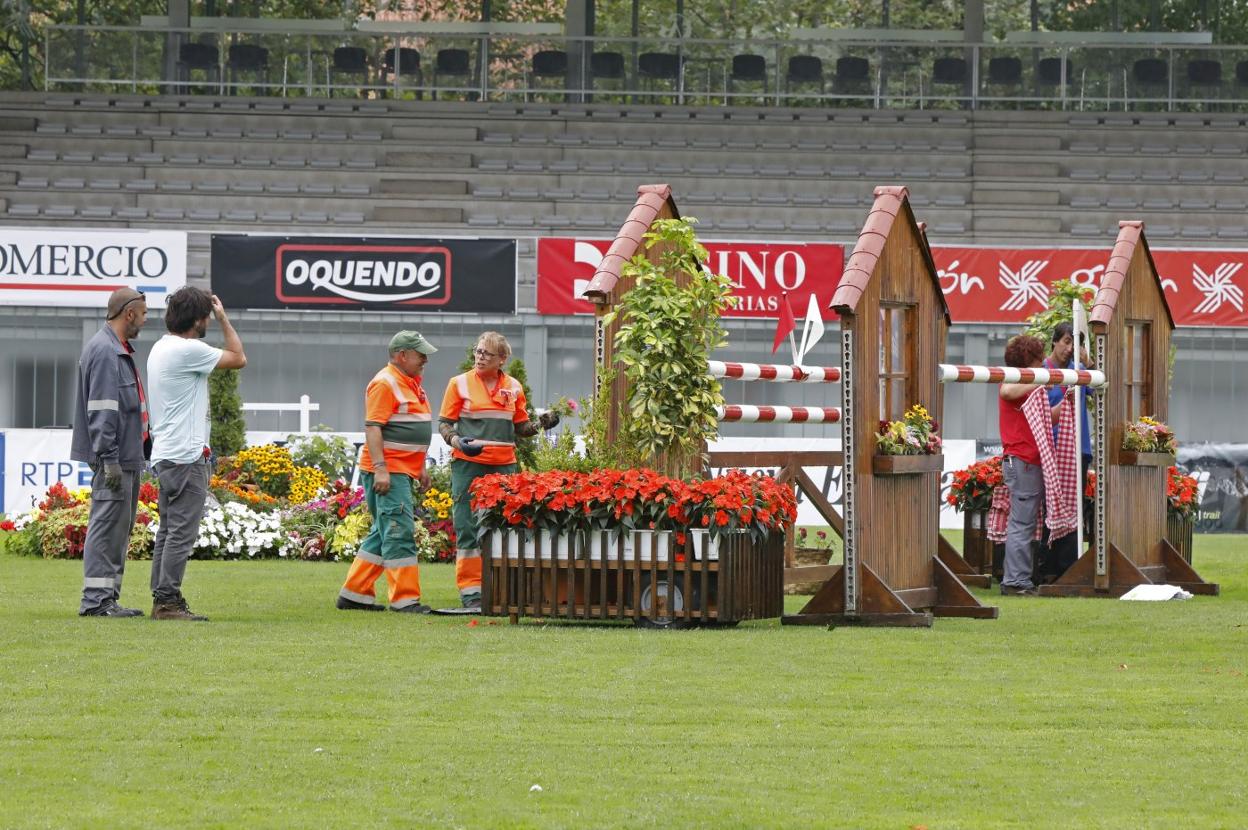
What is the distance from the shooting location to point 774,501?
10.7 meters

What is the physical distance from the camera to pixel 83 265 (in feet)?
88.8

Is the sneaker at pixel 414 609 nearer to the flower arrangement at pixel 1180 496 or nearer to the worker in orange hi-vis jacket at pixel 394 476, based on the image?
the worker in orange hi-vis jacket at pixel 394 476

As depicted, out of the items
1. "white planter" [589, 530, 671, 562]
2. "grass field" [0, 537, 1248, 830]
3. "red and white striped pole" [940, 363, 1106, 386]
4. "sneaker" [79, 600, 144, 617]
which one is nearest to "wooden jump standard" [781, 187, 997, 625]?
"red and white striped pole" [940, 363, 1106, 386]

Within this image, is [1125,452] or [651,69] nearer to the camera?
[1125,452]

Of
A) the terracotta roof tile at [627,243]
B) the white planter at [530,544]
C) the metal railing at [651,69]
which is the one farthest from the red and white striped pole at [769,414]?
the metal railing at [651,69]

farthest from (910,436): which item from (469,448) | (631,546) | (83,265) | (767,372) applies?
(83,265)

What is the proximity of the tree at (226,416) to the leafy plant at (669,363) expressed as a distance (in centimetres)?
1190

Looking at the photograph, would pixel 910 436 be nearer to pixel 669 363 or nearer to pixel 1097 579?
pixel 669 363

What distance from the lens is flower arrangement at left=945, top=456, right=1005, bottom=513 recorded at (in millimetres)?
15273

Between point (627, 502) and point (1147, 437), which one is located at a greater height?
point (1147, 437)

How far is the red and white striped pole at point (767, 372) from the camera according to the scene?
35.9 ft

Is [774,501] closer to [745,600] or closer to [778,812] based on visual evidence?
[745,600]

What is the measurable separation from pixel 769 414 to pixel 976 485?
12.5 feet

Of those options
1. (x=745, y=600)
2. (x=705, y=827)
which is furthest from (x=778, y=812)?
(x=745, y=600)
